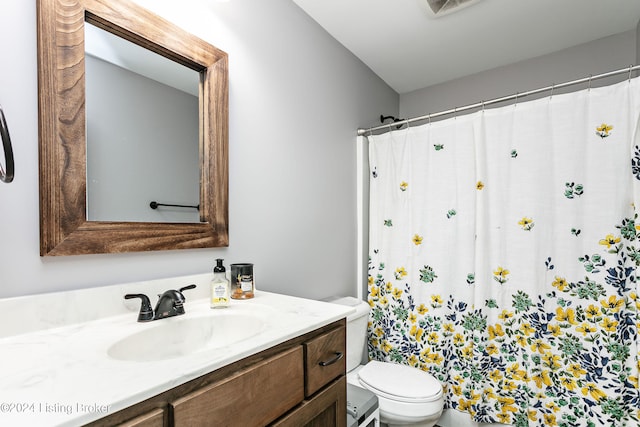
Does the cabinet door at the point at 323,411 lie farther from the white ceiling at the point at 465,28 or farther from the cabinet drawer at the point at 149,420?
the white ceiling at the point at 465,28

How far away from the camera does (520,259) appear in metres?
1.65

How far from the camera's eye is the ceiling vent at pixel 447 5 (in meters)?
1.70

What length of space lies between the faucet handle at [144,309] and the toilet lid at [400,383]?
1130mm

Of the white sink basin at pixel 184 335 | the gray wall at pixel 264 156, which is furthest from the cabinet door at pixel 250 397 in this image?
the gray wall at pixel 264 156

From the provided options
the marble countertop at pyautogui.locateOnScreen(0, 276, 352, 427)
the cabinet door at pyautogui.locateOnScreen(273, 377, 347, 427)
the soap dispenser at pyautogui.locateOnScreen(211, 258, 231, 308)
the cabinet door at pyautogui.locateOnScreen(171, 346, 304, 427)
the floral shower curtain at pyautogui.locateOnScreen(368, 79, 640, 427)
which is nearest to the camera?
the marble countertop at pyautogui.locateOnScreen(0, 276, 352, 427)

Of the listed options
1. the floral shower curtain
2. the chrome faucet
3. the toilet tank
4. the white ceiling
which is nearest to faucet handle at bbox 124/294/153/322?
the chrome faucet

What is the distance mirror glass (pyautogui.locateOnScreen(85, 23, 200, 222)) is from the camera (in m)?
1.00

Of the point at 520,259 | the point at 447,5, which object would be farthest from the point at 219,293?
the point at 447,5

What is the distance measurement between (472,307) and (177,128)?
172cm

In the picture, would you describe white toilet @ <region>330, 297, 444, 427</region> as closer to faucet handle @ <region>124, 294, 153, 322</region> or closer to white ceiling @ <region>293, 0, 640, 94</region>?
faucet handle @ <region>124, 294, 153, 322</region>

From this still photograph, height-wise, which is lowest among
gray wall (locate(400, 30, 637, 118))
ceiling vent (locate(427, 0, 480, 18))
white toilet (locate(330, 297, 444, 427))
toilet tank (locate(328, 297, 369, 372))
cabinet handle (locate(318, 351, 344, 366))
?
white toilet (locate(330, 297, 444, 427))

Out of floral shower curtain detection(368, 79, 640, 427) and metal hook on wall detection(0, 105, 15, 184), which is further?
floral shower curtain detection(368, 79, 640, 427)

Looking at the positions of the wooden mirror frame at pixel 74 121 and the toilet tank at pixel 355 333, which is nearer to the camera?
the wooden mirror frame at pixel 74 121

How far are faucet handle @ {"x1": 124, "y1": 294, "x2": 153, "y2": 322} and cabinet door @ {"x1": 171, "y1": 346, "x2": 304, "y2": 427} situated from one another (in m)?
0.42
